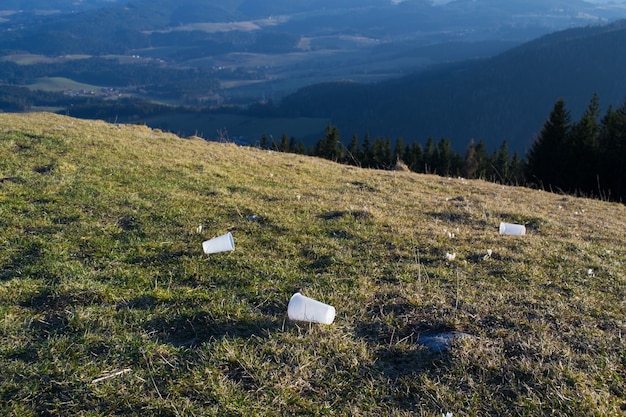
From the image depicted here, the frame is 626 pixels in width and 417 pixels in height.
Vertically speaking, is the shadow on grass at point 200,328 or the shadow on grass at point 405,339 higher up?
the shadow on grass at point 200,328

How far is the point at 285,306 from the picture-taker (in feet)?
17.0

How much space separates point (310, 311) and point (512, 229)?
5305 millimetres

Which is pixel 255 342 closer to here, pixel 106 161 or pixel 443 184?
pixel 106 161

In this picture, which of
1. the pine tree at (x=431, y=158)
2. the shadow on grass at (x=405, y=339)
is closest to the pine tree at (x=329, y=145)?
the pine tree at (x=431, y=158)

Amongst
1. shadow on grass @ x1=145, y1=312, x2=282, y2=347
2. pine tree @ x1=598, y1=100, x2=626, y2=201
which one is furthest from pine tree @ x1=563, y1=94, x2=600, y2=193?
shadow on grass @ x1=145, y1=312, x2=282, y2=347

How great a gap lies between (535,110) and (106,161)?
207m

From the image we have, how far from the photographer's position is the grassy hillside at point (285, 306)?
3805mm

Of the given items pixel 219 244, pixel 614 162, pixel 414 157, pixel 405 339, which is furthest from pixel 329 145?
pixel 405 339

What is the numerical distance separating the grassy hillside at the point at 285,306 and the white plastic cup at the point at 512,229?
0.27m

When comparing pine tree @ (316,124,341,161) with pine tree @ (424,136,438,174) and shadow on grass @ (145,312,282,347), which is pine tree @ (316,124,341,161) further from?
shadow on grass @ (145,312,282,347)

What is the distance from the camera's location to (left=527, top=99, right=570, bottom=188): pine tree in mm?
41594

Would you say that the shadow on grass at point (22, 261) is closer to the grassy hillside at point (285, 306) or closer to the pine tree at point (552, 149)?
the grassy hillside at point (285, 306)

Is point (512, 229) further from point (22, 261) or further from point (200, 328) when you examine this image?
point (22, 261)

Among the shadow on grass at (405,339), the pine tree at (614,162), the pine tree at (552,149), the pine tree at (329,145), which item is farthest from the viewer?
the pine tree at (329,145)
